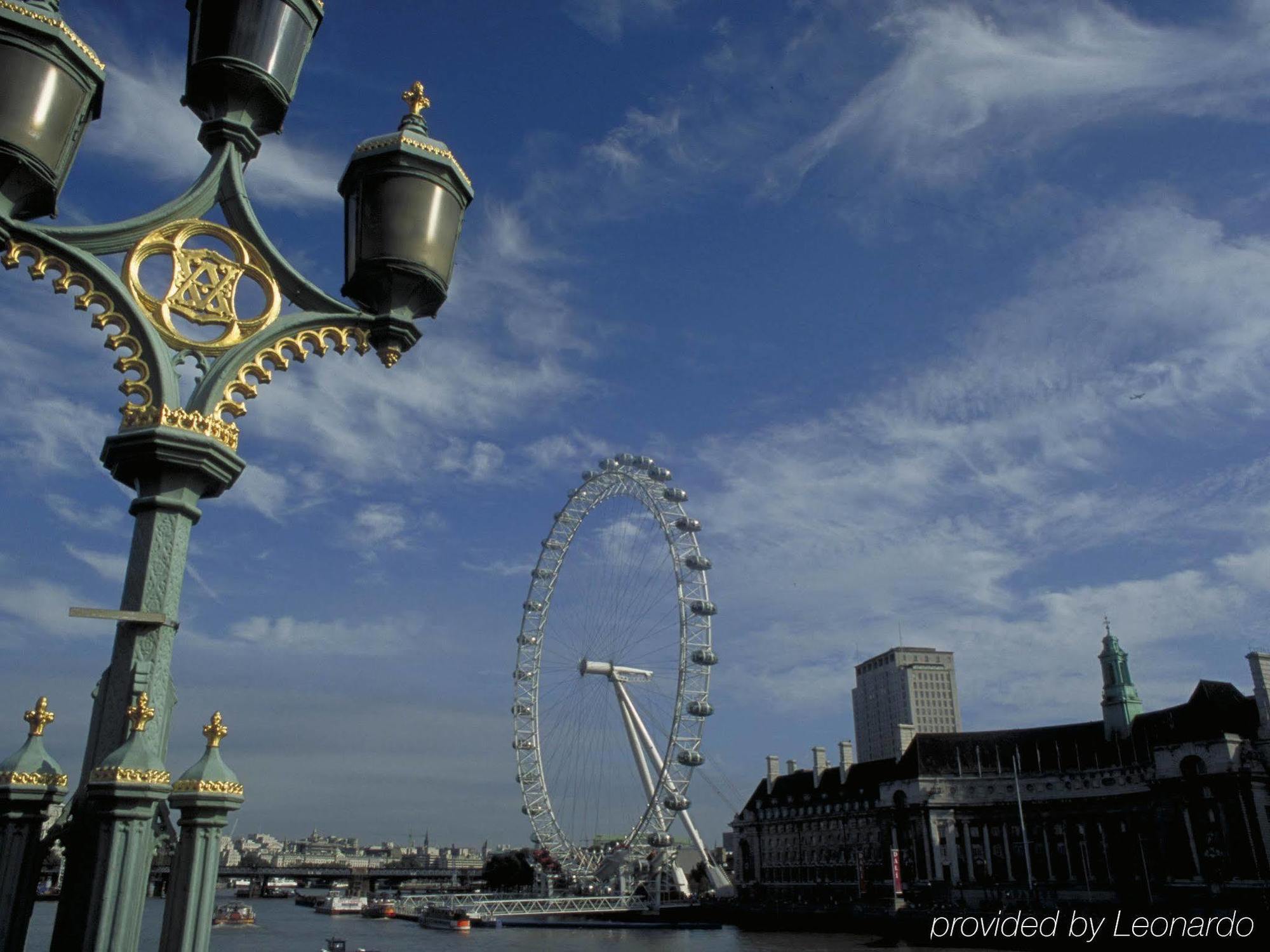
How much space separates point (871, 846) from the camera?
86500 mm

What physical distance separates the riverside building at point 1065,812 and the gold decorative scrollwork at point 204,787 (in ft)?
199

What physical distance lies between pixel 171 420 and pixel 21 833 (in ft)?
6.18

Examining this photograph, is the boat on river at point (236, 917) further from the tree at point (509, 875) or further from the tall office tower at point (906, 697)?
the tall office tower at point (906, 697)

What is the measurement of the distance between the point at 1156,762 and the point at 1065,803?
368 inches

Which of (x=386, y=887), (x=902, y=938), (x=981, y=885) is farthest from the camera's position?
(x=386, y=887)

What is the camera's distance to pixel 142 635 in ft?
15.1

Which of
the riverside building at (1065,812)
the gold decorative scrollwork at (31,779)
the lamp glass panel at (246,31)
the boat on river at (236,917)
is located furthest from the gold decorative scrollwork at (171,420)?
the boat on river at (236,917)

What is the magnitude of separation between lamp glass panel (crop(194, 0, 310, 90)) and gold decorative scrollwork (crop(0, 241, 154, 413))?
140 centimetres

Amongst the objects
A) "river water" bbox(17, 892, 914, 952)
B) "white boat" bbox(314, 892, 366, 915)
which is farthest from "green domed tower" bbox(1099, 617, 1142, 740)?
"white boat" bbox(314, 892, 366, 915)

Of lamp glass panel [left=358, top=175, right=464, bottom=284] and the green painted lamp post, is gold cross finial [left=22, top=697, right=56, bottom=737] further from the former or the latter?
lamp glass panel [left=358, top=175, right=464, bottom=284]

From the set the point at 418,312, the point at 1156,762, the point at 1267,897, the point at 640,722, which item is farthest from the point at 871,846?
the point at 418,312

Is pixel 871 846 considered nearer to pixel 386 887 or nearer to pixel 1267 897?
pixel 1267 897

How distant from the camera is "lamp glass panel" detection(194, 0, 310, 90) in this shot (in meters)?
5.38

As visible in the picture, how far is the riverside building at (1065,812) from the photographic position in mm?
64375
